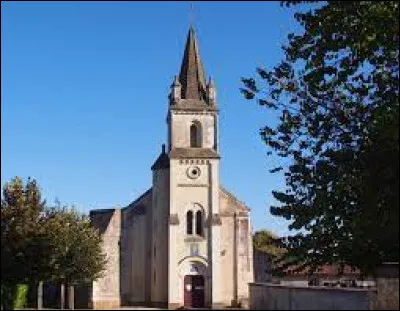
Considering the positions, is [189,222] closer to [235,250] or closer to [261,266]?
[235,250]

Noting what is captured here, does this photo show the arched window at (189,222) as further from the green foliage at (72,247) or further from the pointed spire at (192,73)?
the pointed spire at (192,73)

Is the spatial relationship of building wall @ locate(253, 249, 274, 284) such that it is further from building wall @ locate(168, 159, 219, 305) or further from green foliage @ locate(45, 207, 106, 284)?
green foliage @ locate(45, 207, 106, 284)

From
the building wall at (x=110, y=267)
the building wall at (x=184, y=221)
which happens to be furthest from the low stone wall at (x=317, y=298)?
the building wall at (x=110, y=267)

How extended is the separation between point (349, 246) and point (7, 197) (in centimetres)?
1940

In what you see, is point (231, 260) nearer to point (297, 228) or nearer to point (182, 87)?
point (182, 87)

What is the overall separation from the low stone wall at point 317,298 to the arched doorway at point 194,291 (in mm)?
17049

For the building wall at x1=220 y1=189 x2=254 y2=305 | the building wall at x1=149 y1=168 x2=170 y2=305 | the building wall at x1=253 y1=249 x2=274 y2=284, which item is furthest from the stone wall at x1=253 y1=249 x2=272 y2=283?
the building wall at x1=149 y1=168 x2=170 y2=305

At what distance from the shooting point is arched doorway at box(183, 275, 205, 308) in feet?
166

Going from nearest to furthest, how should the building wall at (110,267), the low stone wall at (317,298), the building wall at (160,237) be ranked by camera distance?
the low stone wall at (317,298), the building wall at (160,237), the building wall at (110,267)

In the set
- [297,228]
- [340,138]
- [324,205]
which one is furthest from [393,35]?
[297,228]

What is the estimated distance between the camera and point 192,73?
54.9 metres

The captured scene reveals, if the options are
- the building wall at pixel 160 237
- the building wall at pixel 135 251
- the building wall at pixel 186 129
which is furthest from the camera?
the building wall at pixel 186 129

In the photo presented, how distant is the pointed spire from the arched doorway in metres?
13.2

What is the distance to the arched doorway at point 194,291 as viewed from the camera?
166ft
